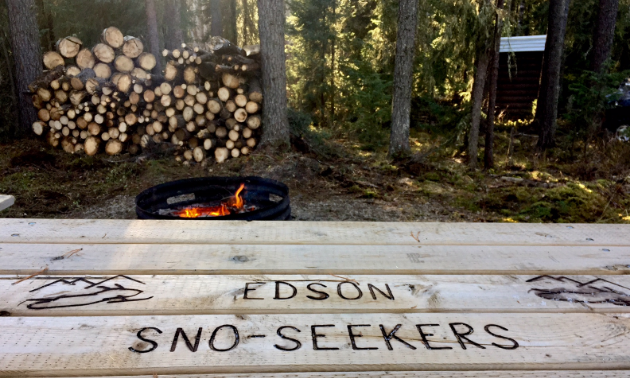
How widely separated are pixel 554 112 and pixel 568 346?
1014 cm

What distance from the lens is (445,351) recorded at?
1364mm

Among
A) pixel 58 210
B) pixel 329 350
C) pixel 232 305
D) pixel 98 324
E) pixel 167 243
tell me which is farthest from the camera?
pixel 58 210

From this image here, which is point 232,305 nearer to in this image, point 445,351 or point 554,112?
point 445,351

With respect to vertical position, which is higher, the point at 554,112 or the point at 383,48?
the point at 383,48

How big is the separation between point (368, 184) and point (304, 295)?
5820 mm

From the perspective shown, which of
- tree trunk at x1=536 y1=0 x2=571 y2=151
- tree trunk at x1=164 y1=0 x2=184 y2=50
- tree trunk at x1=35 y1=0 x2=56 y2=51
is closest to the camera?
tree trunk at x1=536 y1=0 x2=571 y2=151

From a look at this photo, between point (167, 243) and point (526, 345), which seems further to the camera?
point (167, 243)

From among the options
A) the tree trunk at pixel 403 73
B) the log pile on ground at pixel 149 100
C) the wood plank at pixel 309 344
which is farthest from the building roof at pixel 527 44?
the wood plank at pixel 309 344

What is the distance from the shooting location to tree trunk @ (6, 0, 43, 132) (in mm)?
9328

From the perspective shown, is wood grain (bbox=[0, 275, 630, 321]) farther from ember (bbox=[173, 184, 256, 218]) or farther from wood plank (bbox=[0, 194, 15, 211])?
ember (bbox=[173, 184, 256, 218])

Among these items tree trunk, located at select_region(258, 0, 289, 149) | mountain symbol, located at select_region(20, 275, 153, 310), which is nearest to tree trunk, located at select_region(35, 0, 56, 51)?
tree trunk, located at select_region(258, 0, 289, 149)

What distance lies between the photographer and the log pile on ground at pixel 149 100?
7887mm

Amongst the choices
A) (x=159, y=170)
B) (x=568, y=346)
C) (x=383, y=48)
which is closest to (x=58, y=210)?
(x=159, y=170)

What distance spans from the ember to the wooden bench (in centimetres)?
179
